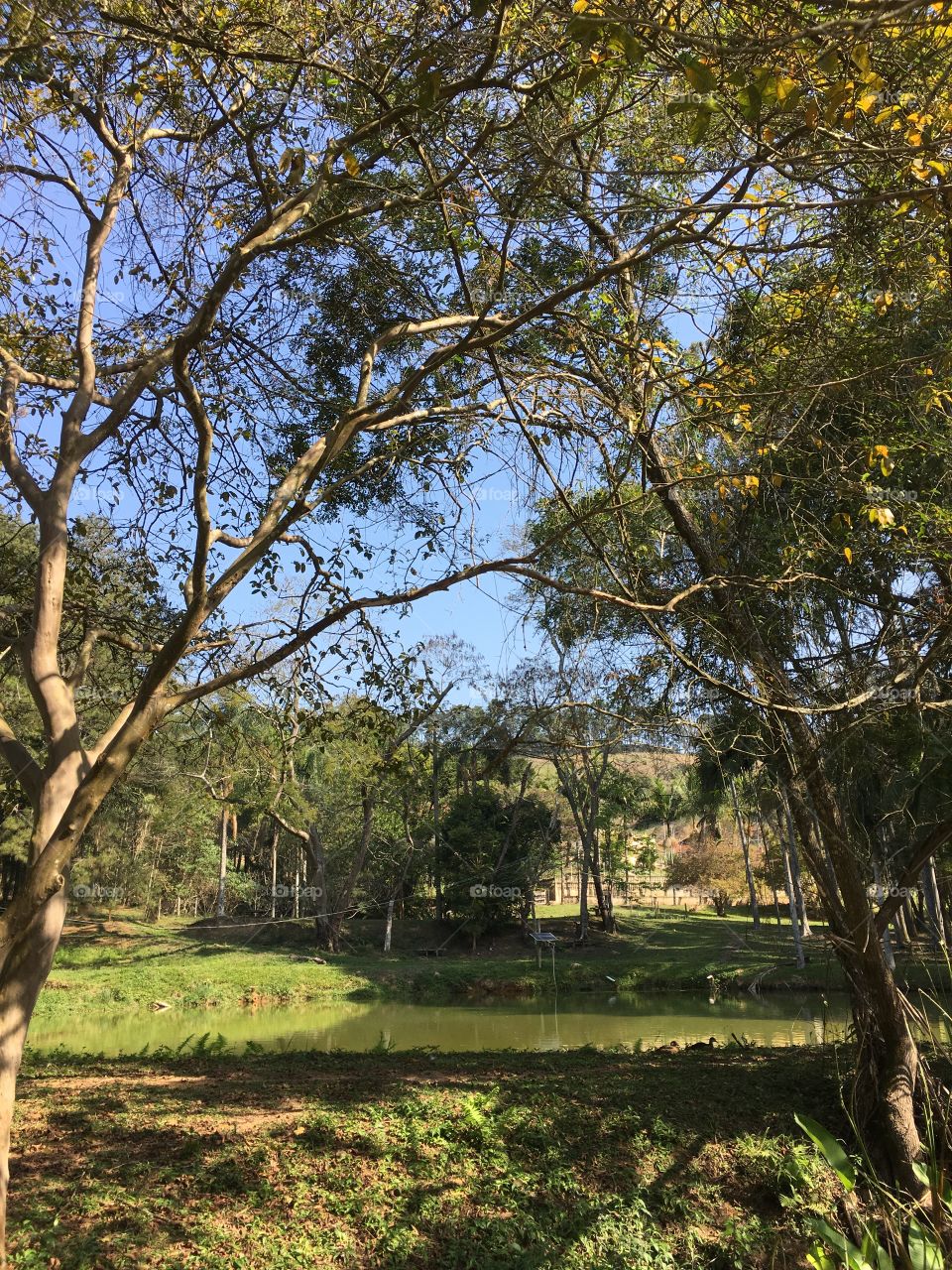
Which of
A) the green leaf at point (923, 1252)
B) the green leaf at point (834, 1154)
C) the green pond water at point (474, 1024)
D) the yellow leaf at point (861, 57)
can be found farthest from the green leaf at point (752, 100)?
the green pond water at point (474, 1024)

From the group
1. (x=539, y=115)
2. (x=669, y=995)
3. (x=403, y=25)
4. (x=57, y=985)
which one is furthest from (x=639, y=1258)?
(x=57, y=985)

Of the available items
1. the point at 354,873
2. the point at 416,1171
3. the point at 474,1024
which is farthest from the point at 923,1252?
the point at 354,873

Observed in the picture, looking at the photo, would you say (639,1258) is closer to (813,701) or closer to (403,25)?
(813,701)

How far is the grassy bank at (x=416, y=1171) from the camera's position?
3.90 meters

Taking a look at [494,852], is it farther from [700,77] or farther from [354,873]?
[700,77]

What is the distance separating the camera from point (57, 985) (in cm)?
1795

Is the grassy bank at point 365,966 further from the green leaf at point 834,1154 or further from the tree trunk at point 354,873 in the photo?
the green leaf at point 834,1154

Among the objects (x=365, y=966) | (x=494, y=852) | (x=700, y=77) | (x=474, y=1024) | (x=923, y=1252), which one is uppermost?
(x=700, y=77)

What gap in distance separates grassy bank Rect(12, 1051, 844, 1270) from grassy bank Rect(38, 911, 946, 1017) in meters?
9.70

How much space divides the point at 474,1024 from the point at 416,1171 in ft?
36.1

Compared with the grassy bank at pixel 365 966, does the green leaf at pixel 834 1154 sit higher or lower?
higher

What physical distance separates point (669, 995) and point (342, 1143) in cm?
1520

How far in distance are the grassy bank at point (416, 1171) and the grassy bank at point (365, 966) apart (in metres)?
9.70

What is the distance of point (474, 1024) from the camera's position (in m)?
15.1
